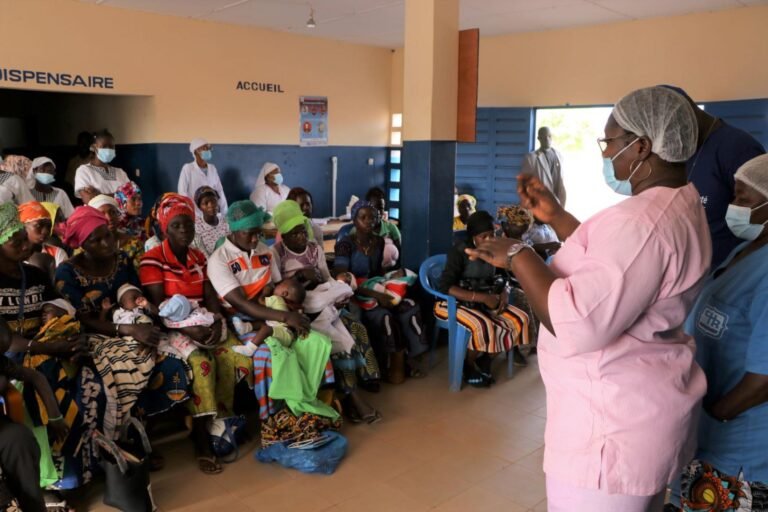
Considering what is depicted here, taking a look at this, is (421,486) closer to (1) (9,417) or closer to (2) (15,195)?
(1) (9,417)

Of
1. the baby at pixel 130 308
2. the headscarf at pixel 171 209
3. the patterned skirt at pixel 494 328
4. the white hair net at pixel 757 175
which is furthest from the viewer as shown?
the patterned skirt at pixel 494 328

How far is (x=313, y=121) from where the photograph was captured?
856 centimetres

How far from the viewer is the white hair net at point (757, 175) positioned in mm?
1803

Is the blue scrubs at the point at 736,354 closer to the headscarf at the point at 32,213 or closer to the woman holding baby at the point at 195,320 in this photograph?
the woman holding baby at the point at 195,320

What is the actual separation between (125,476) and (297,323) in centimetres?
109

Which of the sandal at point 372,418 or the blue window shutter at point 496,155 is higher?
the blue window shutter at point 496,155

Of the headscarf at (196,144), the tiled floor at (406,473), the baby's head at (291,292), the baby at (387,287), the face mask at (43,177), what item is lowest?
the tiled floor at (406,473)

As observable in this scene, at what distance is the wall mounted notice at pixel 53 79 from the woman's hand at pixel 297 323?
4514 mm

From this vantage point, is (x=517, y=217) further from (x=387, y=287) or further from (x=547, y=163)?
(x=547, y=163)

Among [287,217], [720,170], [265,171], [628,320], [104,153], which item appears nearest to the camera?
[628,320]

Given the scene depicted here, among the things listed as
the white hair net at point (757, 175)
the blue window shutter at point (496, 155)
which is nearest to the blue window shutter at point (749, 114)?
the blue window shutter at point (496, 155)

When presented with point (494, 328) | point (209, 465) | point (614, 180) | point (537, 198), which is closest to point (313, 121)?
point (494, 328)

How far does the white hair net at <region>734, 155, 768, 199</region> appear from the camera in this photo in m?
1.80

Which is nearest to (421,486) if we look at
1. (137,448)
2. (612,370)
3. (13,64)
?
(137,448)
